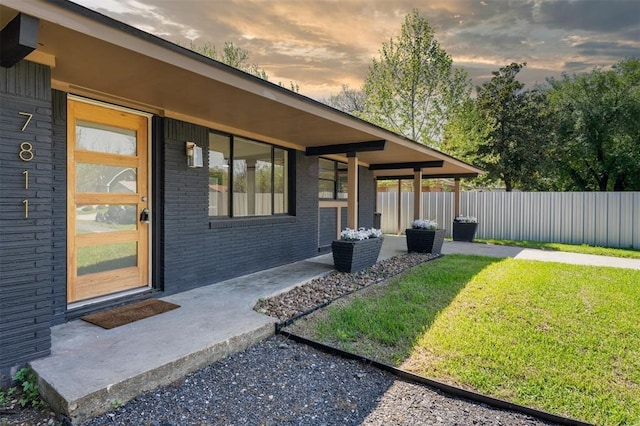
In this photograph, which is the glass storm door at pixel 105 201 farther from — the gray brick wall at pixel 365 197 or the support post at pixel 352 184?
the gray brick wall at pixel 365 197

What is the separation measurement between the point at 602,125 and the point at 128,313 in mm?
20490

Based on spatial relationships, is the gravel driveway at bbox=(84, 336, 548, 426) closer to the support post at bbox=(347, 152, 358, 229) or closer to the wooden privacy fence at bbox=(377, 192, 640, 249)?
the support post at bbox=(347, 152, 358, 229)

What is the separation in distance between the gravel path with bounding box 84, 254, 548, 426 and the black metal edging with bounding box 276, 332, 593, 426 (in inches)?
1.8

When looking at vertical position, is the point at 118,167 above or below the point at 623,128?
below

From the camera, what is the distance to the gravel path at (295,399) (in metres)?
2.35

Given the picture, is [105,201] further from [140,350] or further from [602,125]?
[602,125]

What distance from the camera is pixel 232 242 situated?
555 cm

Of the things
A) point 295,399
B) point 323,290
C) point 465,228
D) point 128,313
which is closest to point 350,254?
point 323,290

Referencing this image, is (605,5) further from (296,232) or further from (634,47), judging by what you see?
(296,232)

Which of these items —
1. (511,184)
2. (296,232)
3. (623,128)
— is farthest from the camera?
(511,184)

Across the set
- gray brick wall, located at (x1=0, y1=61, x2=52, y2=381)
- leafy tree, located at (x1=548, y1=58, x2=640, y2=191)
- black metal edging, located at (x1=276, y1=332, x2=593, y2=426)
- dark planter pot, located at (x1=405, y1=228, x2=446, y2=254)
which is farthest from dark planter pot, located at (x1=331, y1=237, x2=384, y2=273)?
leafy tree, located at (x1=548, y1=58, x2=640, y2=191)

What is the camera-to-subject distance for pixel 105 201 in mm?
4000

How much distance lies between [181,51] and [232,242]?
3.25 metres

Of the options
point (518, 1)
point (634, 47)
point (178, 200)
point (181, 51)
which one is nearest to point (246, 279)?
point (178, 200)
